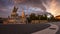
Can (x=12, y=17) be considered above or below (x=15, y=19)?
above

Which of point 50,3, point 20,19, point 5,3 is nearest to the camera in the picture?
point 5,3

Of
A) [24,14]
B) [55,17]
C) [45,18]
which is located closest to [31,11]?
[24,14]

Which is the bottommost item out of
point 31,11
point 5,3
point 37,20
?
point 37,20

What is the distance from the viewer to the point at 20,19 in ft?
30.2

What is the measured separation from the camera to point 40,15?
8531 millimetres

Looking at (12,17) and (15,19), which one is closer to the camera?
(12,17)

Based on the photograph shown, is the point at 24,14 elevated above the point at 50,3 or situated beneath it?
situated beneath

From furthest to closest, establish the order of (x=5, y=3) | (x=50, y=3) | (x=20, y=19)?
(x=20, y=19), (x=50, y=3), (x=5, y=3)

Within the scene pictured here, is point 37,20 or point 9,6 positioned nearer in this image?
point 9,6

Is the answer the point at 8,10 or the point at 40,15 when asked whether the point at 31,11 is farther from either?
the point at 8,10

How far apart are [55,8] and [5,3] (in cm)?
313

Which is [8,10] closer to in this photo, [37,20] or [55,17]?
[37,20]

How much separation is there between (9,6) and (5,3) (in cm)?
30

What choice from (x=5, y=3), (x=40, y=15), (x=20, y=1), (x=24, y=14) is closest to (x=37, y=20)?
(x=40, y=15)
